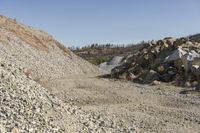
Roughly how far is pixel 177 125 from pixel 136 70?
21035mm

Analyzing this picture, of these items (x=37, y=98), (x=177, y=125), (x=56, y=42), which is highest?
(x=56, y=42)

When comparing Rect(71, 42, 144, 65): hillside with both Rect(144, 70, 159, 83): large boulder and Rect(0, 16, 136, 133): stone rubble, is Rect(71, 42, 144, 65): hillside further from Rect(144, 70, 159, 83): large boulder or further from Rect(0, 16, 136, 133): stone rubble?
Rect(0, 16, 136, 133): stone rubble

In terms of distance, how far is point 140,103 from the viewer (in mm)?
26062

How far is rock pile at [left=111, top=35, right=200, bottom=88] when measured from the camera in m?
35.5

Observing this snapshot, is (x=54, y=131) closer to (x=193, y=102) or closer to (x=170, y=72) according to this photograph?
(x=193, y=102)

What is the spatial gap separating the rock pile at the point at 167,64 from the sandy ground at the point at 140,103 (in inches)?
86.2

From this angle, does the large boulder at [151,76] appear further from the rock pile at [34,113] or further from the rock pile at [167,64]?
the rock pile at [34,113]

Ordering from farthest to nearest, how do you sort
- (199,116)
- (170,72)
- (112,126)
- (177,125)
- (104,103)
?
(170,72)
(104,103)
(199,116)
(177,125)
(112,126)

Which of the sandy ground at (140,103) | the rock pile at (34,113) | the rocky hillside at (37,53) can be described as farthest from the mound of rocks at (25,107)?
the rocky hillside at (37,53)

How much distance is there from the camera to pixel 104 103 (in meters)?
25.9

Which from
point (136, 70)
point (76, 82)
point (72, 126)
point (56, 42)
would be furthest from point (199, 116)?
point (56, 42)

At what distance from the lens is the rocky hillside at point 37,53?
38.1 m

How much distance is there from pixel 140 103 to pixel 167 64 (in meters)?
13.5

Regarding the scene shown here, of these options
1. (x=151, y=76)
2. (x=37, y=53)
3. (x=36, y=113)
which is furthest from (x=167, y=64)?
(x=36, y=113)
